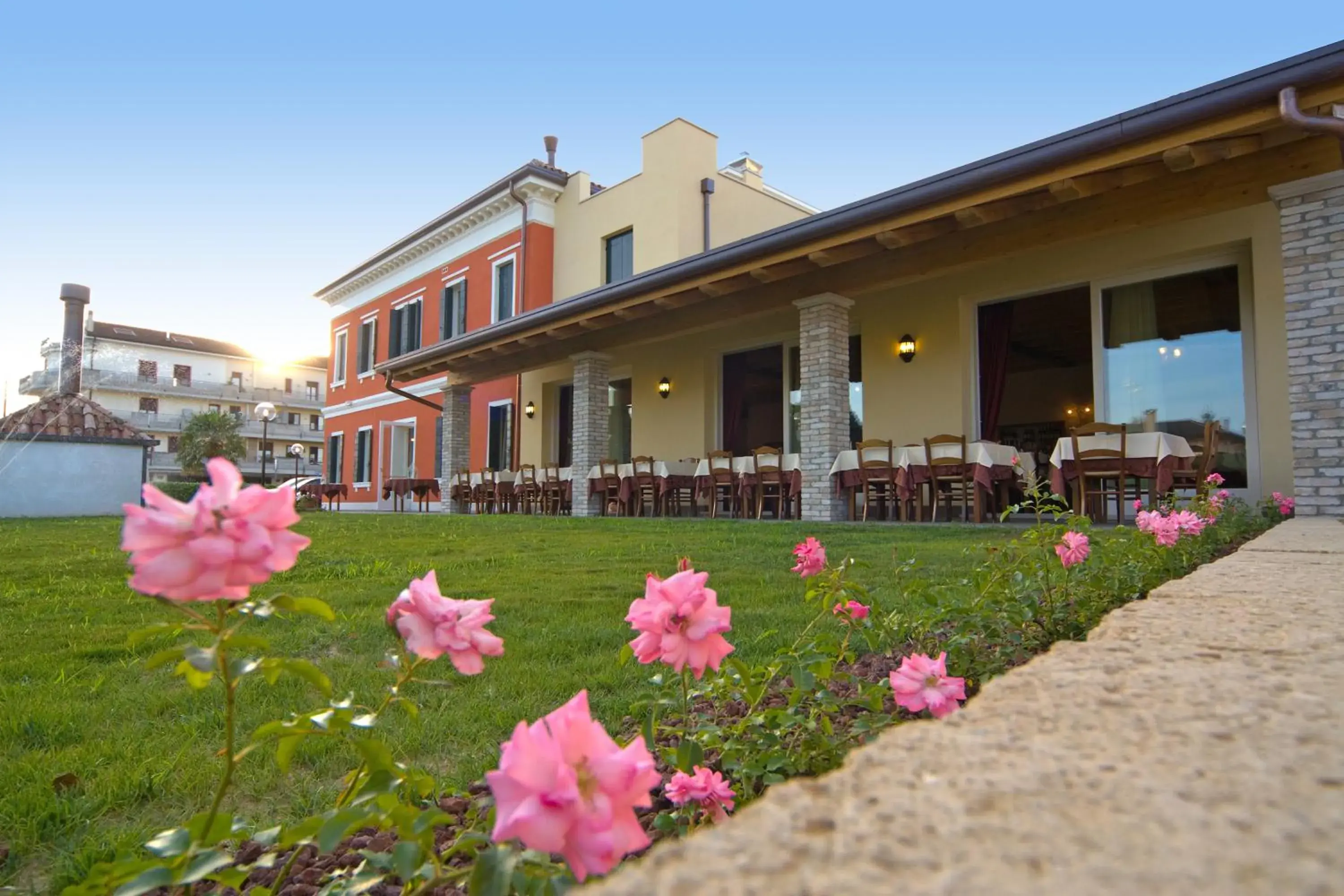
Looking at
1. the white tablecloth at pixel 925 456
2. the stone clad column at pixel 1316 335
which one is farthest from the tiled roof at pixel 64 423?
the stone clad column at pixel 1316 335

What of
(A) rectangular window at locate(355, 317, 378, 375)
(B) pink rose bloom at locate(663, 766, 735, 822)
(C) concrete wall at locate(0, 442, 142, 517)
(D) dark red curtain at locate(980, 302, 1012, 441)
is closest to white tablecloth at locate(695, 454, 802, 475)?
(D) dark red curtain at locate(980, 302, 1012, 441)

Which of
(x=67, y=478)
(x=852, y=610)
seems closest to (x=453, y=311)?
(x=67, y=478)

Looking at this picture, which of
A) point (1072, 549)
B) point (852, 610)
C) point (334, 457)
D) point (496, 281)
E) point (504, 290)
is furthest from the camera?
point (334, 457)

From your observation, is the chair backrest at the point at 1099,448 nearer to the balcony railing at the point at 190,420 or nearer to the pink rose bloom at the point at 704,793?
the pink rose bloom at the point at 704,793

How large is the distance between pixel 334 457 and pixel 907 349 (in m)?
17.3

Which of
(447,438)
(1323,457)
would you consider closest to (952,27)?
(1323,457)

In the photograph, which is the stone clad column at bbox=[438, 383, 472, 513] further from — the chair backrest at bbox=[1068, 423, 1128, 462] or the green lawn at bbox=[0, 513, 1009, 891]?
the chair backrest at bbox=[1068, 423, 1128, 462]

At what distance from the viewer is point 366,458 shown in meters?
19.1

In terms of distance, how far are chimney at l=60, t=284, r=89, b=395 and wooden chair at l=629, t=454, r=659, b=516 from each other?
11971mm

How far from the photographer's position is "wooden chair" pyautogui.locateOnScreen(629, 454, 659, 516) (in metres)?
10.1

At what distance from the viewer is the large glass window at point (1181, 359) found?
6.98m

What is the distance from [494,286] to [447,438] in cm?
413

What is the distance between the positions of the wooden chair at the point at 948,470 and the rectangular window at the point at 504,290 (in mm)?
10568

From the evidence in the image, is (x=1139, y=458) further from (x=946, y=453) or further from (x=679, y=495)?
(x=679, y=495)
